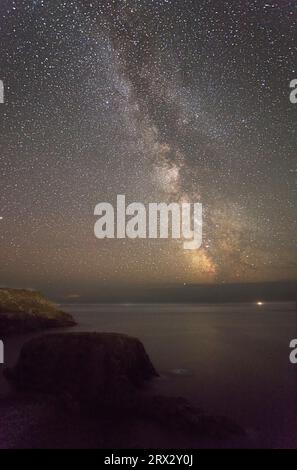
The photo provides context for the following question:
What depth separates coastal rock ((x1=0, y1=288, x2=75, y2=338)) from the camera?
5716cm

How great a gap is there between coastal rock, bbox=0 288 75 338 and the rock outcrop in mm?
36740

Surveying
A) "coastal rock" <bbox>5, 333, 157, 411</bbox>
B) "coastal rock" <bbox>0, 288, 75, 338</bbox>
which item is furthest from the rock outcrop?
"coastal rock" <bbox>0, 288, 75, 338</bbox>

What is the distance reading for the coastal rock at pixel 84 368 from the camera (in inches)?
718

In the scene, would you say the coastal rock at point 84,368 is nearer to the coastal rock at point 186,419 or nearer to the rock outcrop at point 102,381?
the rock outcrop at point 102,381

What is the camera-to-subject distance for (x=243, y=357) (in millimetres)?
37906

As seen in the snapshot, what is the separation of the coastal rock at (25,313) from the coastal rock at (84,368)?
36307 mm

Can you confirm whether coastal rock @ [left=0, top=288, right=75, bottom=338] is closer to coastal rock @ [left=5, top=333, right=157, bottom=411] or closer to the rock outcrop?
coastal rock @ [left=5, top=333, right=157, bottom=411]

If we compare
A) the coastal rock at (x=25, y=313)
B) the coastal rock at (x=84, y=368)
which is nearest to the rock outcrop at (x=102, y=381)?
the coastal rock at (x=84, y=368)

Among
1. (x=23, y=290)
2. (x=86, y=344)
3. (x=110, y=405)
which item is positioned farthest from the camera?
(x=23, y=290)

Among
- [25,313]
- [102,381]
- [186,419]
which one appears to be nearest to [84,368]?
[102,381]
